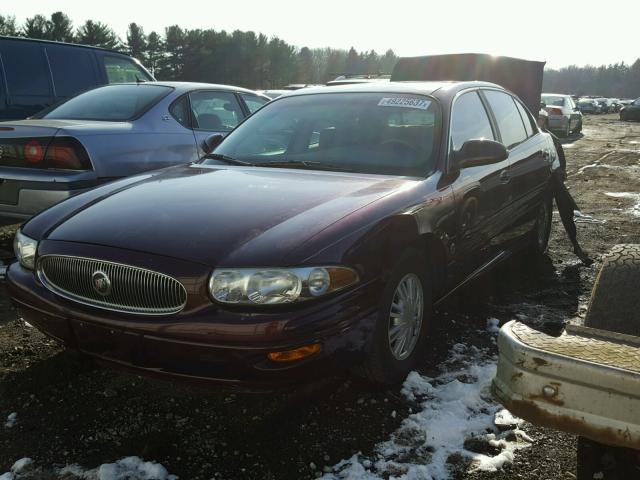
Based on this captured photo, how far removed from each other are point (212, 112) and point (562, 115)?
1752 cm

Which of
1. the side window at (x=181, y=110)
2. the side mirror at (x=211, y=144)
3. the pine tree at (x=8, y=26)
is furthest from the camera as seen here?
the pine tree at (x=8, y=26)

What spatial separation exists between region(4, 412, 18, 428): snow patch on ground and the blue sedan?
81.7 inches

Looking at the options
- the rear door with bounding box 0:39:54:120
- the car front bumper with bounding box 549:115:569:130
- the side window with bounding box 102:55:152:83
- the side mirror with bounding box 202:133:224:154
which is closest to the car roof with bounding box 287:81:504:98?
the side mirror with bounding box 202:133:224:154

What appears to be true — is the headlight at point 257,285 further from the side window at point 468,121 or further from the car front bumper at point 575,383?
the side window at point 468,121

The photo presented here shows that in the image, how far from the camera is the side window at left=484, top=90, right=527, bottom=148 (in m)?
4.33

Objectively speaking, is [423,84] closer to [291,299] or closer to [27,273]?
[291,299]


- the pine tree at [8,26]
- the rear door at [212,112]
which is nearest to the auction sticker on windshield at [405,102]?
the rear door at [212,112]

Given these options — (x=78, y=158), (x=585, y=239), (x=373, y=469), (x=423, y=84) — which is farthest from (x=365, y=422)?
(x=585, y=239)

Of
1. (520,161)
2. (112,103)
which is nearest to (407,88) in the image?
(520,161)

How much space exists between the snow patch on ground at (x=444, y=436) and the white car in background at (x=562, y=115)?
19161 millimetres

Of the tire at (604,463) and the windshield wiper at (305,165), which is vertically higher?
the windshield wiper at (305,165)

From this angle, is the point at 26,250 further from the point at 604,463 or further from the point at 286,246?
the point at 604,463

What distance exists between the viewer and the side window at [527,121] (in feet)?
16.2

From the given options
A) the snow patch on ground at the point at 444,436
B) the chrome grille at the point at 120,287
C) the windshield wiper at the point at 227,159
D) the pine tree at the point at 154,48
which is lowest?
the snow patch on ground at the point at 444,436
